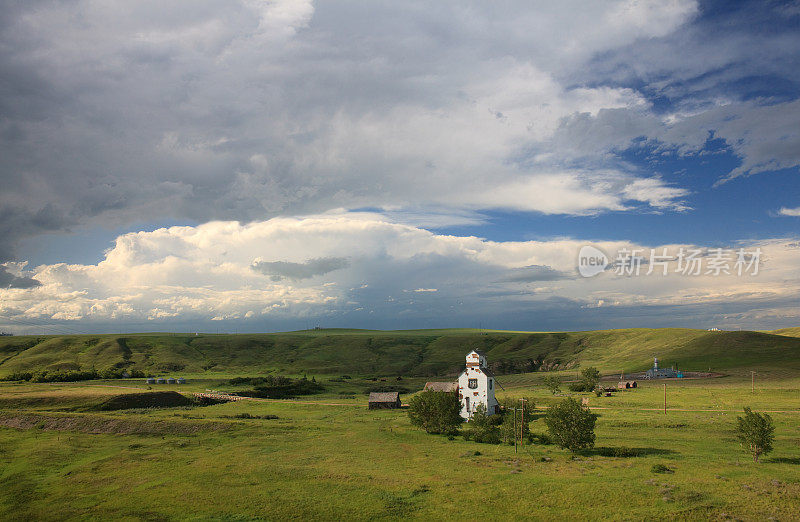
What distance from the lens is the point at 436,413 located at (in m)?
81.4

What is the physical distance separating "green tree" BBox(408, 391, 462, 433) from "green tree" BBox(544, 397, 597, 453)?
20202 millimetres

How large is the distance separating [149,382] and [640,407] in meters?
161

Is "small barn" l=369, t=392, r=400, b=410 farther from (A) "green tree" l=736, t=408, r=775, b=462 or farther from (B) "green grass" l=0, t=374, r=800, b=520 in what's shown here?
(A) "green tree" l=736, t=408, r=775, b=462

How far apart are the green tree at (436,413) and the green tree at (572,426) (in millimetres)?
20202

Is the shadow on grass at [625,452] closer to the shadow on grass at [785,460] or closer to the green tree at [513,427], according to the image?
the green tree at [513,427]

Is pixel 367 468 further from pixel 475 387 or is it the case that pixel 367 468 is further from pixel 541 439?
pixel 475 387

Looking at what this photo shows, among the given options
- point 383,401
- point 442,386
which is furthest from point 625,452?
point 383,401

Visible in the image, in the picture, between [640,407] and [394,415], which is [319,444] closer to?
[394,415]

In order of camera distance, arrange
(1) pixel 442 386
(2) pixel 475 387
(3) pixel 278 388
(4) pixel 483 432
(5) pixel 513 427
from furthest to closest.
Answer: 1. (3) pixel 278 388
2. (1) pixel 442 386
3. (2) pixel 475 387
4. (4) pixel 483 432
5. (5) pixel 513 427

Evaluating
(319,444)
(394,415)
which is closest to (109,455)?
(319,444)

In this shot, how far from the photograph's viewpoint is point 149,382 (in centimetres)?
17212

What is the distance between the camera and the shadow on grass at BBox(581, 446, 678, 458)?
58812 mm

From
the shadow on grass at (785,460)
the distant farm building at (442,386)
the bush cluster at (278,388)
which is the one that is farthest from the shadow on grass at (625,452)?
the bush cluster at (278,388)

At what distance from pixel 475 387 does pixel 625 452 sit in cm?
3655
